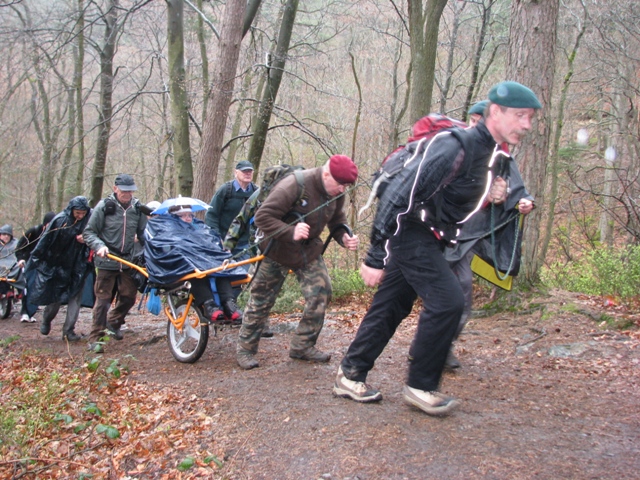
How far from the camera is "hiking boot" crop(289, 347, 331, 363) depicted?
575cm

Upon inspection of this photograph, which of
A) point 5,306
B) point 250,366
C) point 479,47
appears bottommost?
point 5,306

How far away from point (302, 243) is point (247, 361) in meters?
1.36

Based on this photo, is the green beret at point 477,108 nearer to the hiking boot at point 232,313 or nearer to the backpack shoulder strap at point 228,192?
the hiking boot at point 232,313

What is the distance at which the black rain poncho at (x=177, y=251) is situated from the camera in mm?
6211

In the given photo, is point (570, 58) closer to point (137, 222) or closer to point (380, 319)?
point (137, 222)

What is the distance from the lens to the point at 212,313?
5980 mm

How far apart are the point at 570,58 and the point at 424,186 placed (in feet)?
40.7

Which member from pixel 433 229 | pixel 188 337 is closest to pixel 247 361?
pixel 188 337

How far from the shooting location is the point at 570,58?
14.0m

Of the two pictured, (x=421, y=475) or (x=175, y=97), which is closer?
(x=421, y=475)

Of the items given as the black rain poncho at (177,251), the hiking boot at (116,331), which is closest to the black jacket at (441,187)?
the black rain poncho at (177,251)

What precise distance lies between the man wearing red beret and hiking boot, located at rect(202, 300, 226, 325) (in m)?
0.26

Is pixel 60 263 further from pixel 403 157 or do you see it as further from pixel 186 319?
pixel 403 157

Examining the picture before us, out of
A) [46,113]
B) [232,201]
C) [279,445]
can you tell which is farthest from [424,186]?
[46,113]
